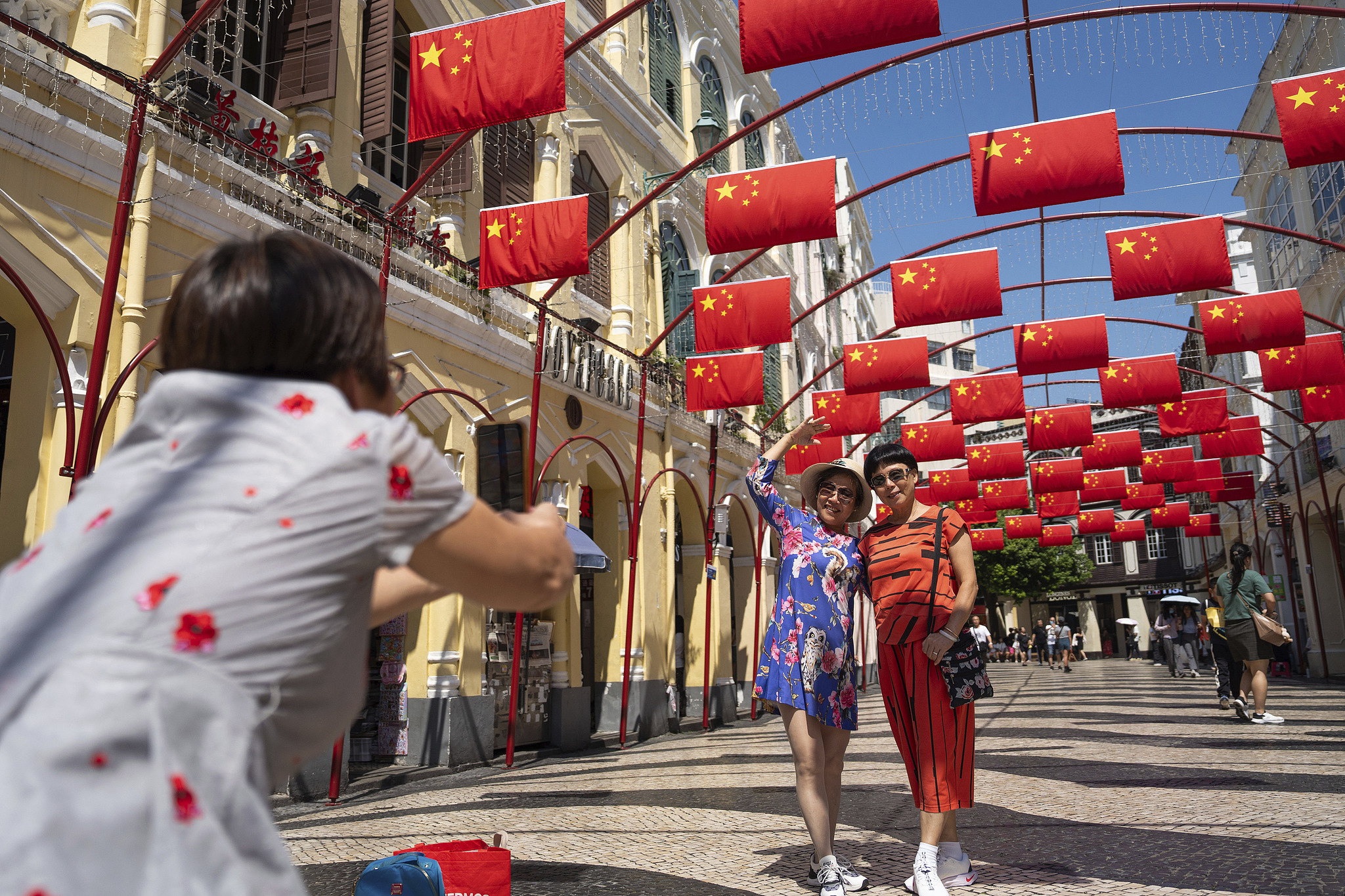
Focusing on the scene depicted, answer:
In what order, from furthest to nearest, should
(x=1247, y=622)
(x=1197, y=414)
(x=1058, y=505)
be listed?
(x=1058, y=505), (x=1197, y=414), (x=1247, y=622)

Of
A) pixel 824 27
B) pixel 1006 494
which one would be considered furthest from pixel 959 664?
pixel 1006 494

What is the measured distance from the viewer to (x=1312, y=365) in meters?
15.5

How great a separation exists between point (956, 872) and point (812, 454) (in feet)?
46.7

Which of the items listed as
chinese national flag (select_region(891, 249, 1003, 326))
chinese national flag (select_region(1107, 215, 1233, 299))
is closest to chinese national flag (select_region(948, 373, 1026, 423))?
chinese national flag (select_region(891, 249, 1003, 326))

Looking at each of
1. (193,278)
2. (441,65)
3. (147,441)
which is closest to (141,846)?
(147,441)

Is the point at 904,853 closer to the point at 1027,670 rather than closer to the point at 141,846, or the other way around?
the point at 141,846

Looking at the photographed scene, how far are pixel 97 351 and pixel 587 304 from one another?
31.0ft

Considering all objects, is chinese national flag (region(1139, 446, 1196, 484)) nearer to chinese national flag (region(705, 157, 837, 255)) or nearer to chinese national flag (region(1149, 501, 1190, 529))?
chinese national flag (region(1149, 501, 1190, 529))

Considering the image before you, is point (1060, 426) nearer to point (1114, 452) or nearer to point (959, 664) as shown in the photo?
point (1114, 452)

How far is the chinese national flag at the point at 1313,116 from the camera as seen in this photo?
8938 millimetres

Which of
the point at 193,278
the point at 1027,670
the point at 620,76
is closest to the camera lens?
the point at 193,278

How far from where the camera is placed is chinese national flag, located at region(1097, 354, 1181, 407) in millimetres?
16812

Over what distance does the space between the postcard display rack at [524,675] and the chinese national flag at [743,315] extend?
422 cm

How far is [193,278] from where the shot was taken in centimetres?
139
